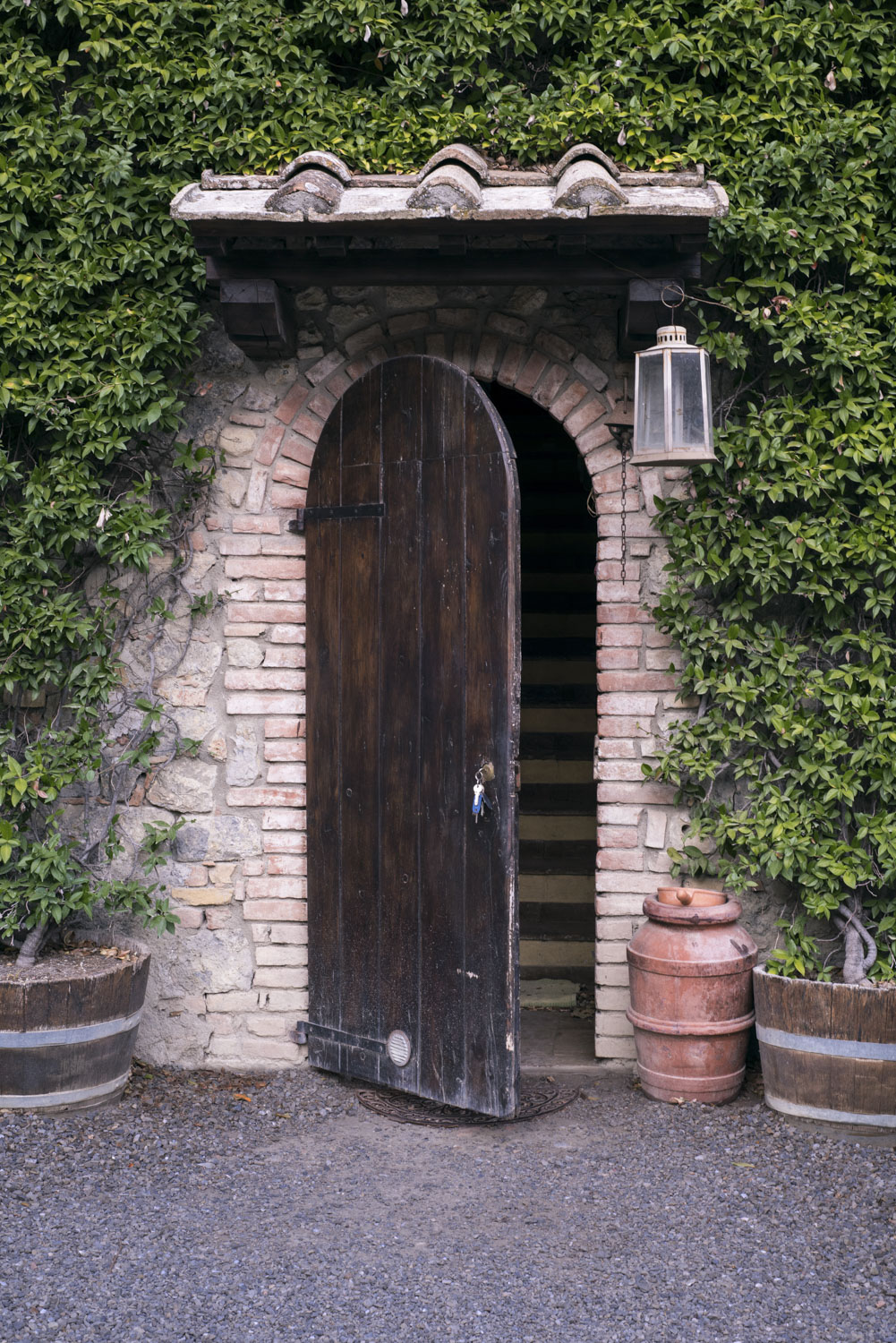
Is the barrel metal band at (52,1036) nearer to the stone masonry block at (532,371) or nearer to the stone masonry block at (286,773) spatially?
the stone masonry block at (286,773)

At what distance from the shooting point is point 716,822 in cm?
381

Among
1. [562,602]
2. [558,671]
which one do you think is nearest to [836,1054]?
[558,671]

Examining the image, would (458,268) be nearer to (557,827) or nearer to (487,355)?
(487,355)

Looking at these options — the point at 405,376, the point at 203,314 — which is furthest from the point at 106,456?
the point at 405,376

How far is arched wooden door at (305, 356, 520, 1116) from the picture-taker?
3.45m

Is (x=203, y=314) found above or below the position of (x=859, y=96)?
below

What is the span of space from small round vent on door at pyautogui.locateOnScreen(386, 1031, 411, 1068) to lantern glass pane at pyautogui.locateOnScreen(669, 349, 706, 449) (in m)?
2.10

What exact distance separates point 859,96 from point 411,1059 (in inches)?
140

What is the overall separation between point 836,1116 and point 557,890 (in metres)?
1.96

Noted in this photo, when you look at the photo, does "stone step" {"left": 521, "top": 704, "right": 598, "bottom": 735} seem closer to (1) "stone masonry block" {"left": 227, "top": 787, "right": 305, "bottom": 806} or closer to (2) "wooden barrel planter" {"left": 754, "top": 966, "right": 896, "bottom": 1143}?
(1) "stone masonry block" {"left": 227, "top": 787, "right": 305, "bottom": 806}

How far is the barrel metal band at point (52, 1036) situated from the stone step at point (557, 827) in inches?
92.8

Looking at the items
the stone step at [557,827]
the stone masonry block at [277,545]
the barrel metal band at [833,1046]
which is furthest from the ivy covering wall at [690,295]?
the stone step at [557,827]

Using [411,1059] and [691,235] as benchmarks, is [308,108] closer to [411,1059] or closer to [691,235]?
[691,235]

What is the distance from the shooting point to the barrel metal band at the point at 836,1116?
343cm
